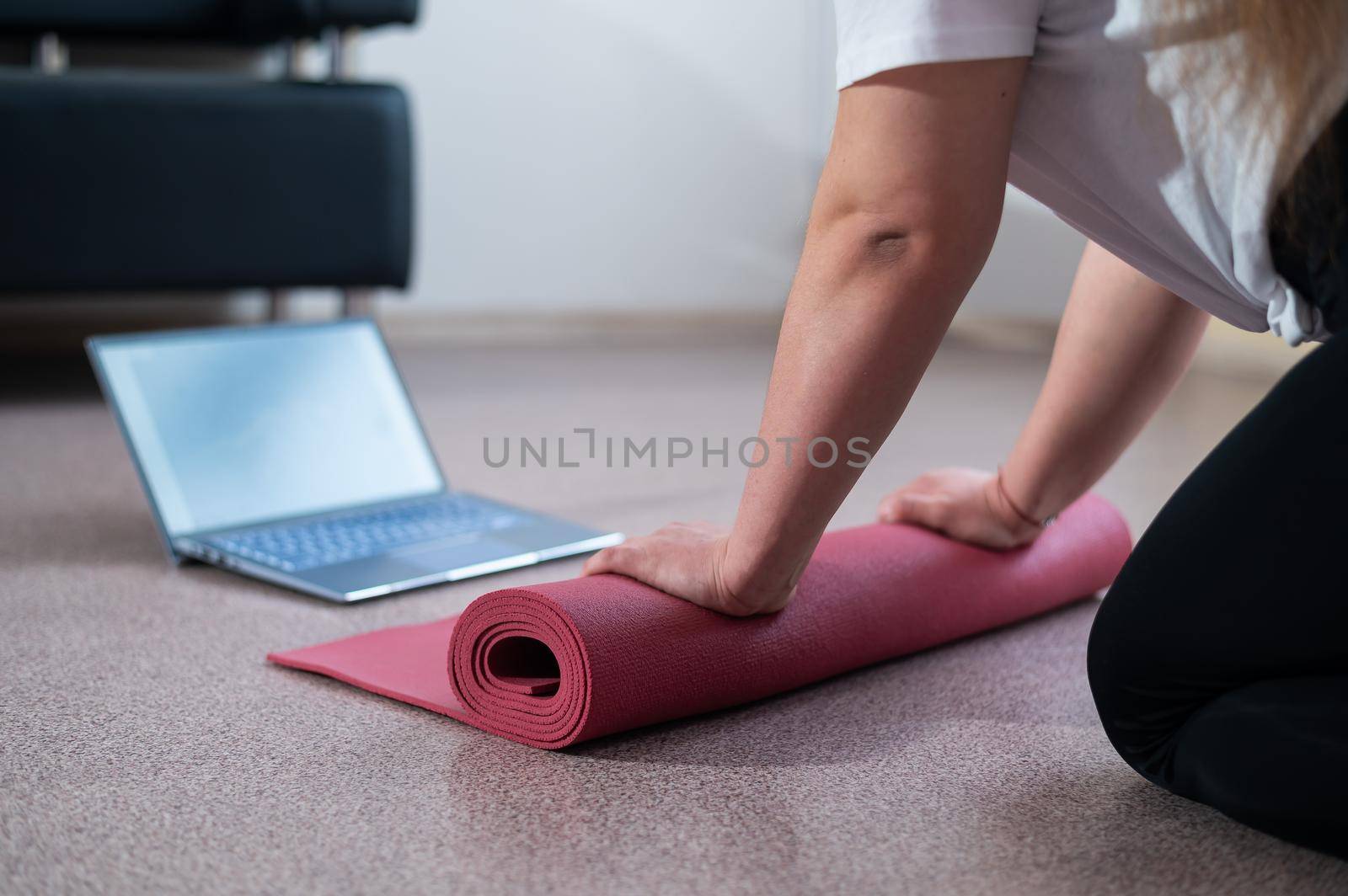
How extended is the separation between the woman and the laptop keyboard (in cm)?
54

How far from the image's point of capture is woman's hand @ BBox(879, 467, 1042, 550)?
103 cm

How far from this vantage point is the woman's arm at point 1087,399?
3.14 ft

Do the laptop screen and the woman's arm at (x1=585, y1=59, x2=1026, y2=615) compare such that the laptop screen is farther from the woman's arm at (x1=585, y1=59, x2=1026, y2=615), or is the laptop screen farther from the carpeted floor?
the woman's arm at (x1=585, y1=59, x2=1026, y2=615)

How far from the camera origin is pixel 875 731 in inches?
33.2

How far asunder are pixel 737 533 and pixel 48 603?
60cm

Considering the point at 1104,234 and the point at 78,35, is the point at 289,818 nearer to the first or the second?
the point at 1104,234

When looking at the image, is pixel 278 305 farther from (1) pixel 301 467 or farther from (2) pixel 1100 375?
(2) pixel 1100 375

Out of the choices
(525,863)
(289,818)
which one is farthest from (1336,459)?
(289,818)

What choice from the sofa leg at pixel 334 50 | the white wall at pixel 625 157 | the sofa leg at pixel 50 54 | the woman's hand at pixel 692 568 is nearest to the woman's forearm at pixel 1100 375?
the woman's hand at pixel 692 568

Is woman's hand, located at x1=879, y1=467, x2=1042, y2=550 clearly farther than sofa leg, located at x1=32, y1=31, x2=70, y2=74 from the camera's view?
No

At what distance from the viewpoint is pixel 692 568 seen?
0.84 meters

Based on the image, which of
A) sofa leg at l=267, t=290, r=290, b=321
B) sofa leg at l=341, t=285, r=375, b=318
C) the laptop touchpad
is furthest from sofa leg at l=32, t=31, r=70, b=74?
the laptop touchpad

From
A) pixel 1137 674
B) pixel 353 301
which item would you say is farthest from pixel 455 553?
pixel 353 301

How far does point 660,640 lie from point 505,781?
122 millimetres
